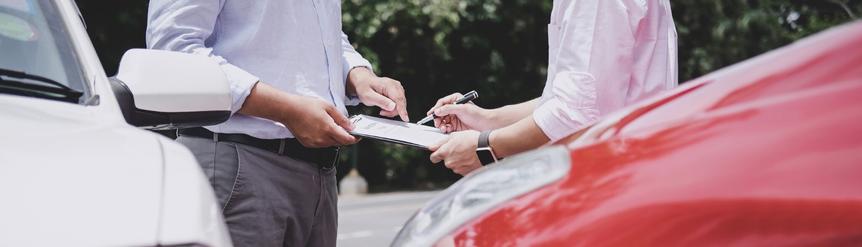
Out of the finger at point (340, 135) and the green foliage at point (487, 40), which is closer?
the finger at point (340, 135)

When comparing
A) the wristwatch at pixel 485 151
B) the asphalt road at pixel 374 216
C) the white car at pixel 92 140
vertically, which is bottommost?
the asphalt road at pixel 374 216

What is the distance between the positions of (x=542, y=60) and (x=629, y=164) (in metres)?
16.4

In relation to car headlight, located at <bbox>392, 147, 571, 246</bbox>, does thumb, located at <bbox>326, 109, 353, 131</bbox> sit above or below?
below

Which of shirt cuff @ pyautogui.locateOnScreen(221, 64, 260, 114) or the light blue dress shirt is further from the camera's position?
the light blue dress shirt

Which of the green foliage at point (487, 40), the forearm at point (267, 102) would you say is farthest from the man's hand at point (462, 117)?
the green foliage at point (487, 40)

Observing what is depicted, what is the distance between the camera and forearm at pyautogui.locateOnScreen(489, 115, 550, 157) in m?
2.30

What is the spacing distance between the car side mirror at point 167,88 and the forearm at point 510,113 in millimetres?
884

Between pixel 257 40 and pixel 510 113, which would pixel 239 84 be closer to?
pixel 257 40

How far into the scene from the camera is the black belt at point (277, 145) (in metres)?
2.47

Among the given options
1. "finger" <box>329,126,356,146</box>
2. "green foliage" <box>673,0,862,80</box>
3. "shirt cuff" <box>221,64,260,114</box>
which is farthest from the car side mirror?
"green foliage" <box>673,0,862,80</box>

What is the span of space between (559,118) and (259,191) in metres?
0.75

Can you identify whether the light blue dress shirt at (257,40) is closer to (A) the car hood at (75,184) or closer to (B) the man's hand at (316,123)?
(B) the man's hand at (316,123)

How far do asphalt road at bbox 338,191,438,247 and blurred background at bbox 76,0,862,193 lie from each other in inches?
39.2

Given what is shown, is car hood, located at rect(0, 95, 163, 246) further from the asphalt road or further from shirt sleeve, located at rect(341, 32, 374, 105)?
the asphalt road
